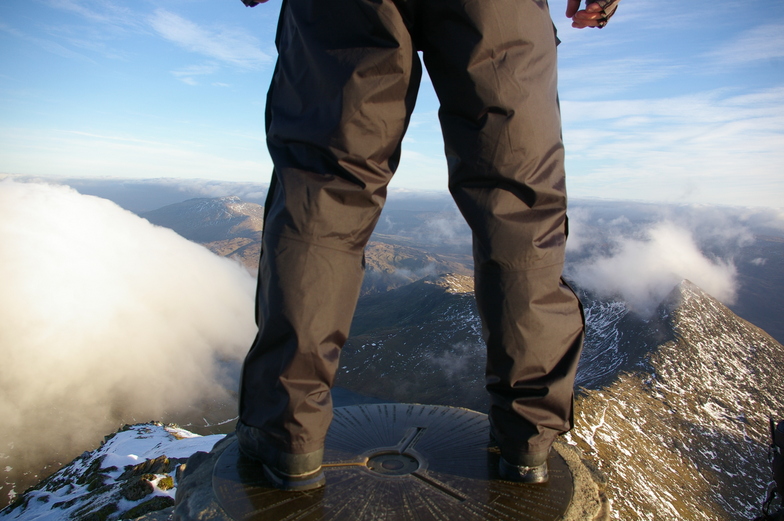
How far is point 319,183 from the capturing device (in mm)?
1770

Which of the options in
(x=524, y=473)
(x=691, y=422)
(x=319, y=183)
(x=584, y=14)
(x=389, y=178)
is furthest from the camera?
(x=691, y=422)

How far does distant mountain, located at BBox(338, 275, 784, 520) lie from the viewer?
225 ft

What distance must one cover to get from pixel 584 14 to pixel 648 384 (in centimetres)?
11486

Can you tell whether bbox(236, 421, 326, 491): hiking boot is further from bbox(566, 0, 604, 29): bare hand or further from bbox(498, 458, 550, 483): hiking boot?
bbox(566, 0, 604, 29): bare hand

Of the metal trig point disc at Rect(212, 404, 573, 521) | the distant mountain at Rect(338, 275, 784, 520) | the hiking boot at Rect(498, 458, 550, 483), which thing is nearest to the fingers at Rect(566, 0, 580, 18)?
the hiking boot at Rect(498, 458, 550, 483)

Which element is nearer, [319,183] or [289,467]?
[319,183]

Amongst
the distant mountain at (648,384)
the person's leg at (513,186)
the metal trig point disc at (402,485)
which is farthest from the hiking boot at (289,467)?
the distant mountain at (648,384)

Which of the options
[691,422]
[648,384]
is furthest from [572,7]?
[648,384]

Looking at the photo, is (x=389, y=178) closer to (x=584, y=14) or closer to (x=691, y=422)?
(x=584, y=14)

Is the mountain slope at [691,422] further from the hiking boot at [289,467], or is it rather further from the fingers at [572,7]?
the fingers at [572,7]

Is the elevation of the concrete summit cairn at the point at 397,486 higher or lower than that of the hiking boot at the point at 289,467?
lower

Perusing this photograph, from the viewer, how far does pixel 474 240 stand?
2.04m

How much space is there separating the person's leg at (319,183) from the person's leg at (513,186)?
0.76 ft

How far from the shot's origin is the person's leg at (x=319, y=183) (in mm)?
1742
